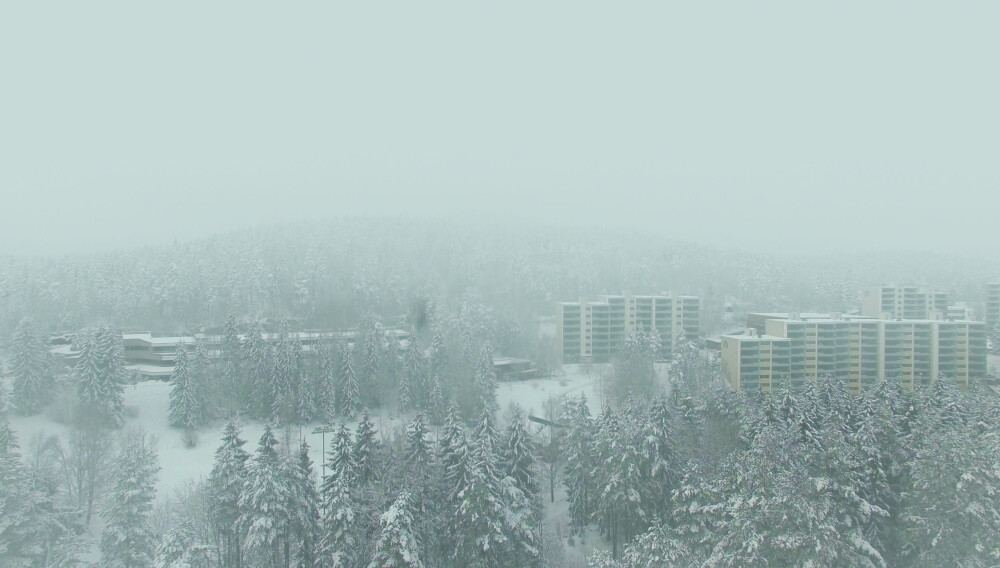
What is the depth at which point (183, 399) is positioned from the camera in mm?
32312

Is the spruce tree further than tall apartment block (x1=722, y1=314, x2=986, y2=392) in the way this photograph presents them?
No

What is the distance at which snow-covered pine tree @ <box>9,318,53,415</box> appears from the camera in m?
32.2

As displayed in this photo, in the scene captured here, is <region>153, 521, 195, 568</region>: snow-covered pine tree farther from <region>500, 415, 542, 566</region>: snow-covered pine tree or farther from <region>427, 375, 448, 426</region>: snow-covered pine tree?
<region>427, 375, 448, 426</region>: snow-covered pine tree

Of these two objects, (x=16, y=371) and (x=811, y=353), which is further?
(x=811, y=353)

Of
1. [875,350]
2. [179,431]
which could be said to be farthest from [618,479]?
[875,350]

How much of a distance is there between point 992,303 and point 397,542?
69.3 m

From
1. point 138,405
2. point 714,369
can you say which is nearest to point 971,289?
point 714,369

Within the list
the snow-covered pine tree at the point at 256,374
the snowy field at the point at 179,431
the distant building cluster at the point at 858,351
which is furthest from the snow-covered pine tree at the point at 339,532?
the distant building cluster at the point at 858,351

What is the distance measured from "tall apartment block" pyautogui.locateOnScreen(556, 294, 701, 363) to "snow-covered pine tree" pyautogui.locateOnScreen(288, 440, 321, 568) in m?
34.2

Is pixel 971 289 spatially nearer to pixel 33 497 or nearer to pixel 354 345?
pixel 354 345

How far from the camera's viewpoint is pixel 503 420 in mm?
35750

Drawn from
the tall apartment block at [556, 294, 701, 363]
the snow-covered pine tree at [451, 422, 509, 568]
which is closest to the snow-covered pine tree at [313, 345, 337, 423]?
the snow-covered pine tree at [451, 422, 509, 568]

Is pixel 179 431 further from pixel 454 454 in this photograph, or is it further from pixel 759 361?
pixel 759 361

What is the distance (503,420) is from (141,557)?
21515 mm
